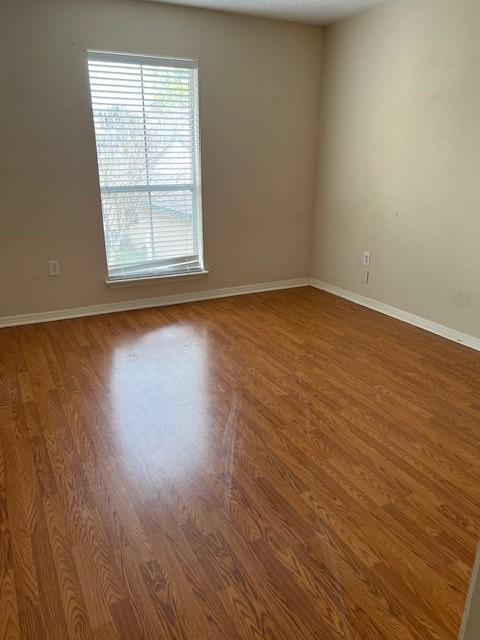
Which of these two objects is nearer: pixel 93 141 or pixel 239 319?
pixel 93 141

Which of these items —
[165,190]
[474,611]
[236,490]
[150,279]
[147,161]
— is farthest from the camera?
[150,279]

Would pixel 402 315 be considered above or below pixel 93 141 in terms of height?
below

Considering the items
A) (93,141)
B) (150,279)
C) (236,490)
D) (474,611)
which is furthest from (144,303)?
(474,611)

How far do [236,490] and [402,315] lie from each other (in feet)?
8.25

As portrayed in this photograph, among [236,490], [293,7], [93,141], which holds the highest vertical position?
[293,7]

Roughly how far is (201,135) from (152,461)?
2.88 metres

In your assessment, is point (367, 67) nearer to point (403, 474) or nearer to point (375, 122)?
point (375, 122)

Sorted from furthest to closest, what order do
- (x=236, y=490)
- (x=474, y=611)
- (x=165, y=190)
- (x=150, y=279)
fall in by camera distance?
(x=150, y=279) < (x=165, y=190) < (x=236, y=490) < (x=474, y=611)

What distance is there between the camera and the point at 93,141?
339 centimetres

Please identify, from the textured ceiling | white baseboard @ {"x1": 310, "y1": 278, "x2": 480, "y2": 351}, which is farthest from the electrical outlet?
white baseboard @ {"x1": 310, "y1": 278, "x2": 480, "y2": 351}

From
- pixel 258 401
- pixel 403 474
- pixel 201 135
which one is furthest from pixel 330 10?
pixel 403 474

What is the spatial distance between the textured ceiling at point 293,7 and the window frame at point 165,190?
1.43 ft

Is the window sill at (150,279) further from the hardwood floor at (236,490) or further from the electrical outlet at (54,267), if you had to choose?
the hardwood floor at (236,490)

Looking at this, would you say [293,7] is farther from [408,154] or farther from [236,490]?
[236,490]
